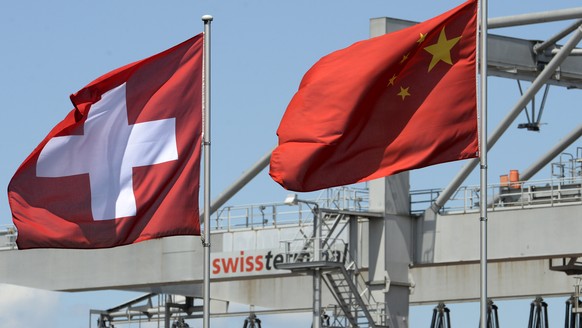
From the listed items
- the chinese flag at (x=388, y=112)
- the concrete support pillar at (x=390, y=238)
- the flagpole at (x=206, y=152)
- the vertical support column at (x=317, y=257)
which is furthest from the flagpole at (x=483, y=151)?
the vertical support column at (x=317, y=257)

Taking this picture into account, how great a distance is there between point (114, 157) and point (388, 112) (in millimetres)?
4441

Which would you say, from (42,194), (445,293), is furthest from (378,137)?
(445,293)

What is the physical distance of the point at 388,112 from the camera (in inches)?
1112

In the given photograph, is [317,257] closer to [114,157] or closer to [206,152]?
[114,157]

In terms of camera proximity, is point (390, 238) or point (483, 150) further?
point (390, 238)

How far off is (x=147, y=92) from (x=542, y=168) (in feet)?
66.9

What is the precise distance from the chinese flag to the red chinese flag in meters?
1.74

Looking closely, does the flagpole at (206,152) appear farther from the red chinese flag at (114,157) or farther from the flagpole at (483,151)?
the flagpole at (483,151)

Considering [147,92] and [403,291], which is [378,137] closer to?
[147,92]

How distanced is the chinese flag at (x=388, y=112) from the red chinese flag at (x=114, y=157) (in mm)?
1743

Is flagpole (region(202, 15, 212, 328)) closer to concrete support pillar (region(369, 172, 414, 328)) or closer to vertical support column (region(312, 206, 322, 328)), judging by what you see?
vertical support column (region(312, 206, 322, 328))

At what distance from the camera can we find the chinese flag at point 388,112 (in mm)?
27688

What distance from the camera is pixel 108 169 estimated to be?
28.9m

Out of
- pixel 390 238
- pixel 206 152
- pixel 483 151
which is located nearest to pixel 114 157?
pixel 206 152
